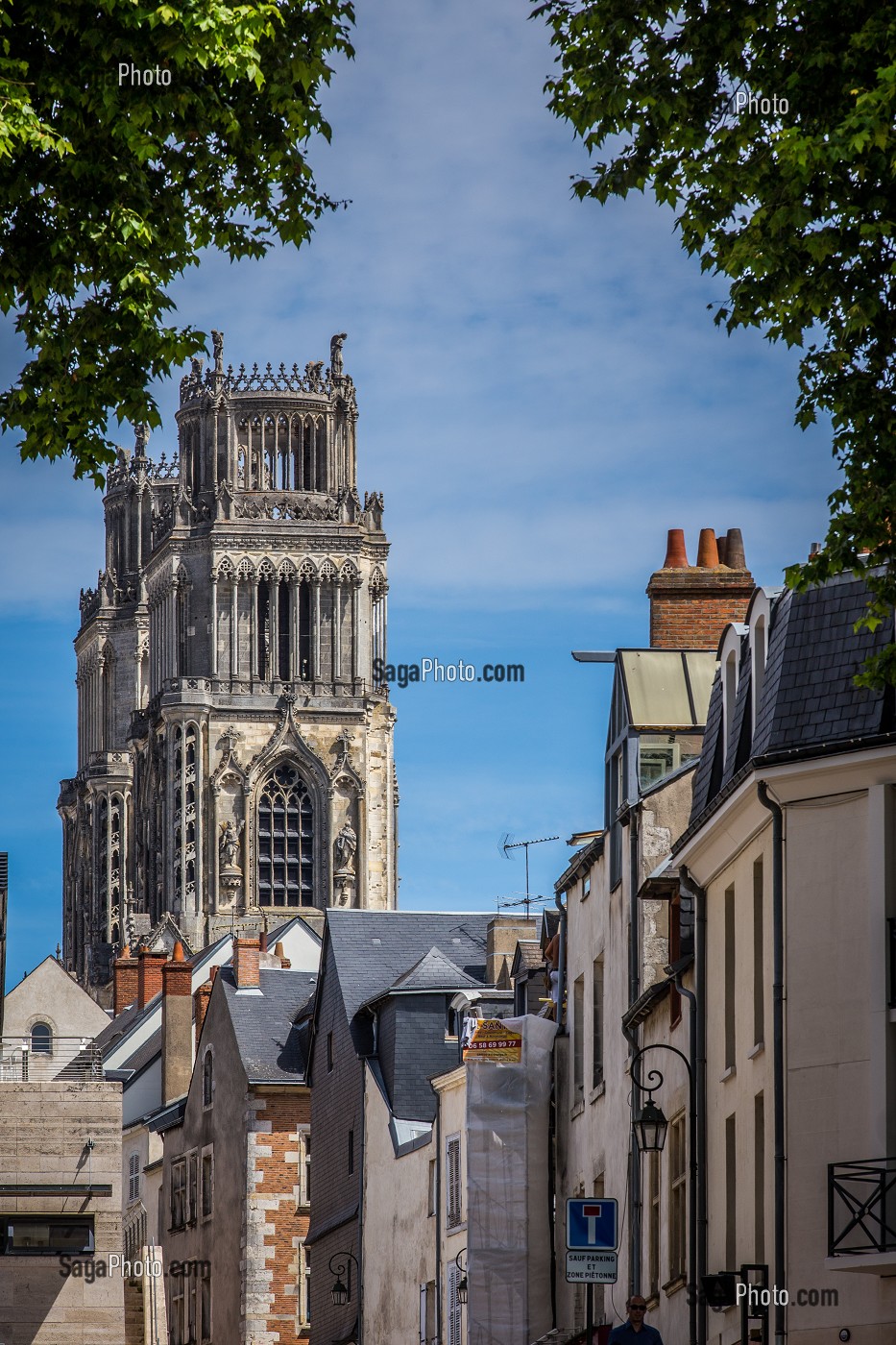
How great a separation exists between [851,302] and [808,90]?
145 centimetres

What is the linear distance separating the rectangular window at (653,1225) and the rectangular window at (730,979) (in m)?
3.87

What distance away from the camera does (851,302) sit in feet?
57.5

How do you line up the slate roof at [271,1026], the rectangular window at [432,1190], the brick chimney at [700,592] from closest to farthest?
the brick chimney at [700,592], the rectangular window at [432,1190], the slate roof at [271,1026]

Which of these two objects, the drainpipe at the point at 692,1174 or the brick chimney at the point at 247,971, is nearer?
the drainpipe at the point at 692,1174

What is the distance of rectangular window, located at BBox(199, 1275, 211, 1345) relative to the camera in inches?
2206

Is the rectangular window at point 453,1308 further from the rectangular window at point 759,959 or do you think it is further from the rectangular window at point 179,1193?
the rectangular window at point 179,1193

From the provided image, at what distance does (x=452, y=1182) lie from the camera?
3906cm

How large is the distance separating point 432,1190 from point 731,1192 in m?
16.6

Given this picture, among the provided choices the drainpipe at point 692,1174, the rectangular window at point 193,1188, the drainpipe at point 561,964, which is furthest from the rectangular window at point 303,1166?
the drainpipe at point 692,1174

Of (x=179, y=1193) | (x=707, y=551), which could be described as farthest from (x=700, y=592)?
(x=179, y=1193)

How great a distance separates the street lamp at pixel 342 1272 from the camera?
4528cm

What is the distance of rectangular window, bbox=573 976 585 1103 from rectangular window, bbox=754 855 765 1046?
10.5m

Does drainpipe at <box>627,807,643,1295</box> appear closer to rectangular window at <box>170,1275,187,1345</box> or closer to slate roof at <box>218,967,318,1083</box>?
slate roof at <box>218,967,318,1083</box>

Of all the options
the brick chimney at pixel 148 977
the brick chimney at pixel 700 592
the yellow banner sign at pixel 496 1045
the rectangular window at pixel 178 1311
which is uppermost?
the brick chimney at pixel 700 592
